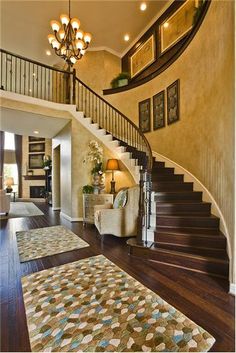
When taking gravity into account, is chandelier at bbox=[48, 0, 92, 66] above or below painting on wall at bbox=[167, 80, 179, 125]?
above

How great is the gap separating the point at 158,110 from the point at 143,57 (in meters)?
2.54

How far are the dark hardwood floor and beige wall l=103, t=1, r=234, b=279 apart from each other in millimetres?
638

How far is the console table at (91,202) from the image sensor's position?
482 centimetres

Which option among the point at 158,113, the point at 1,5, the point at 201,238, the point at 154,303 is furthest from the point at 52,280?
the point at 1,5

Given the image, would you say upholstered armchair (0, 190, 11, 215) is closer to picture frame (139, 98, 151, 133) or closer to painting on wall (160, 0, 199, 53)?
picture frame (139, 98, 151, 133)

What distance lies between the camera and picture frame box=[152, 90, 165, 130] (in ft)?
17.3

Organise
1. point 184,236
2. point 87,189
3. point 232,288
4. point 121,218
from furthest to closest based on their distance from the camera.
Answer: point 87,189 → point 121,218 → point 184,236 → point 232,288

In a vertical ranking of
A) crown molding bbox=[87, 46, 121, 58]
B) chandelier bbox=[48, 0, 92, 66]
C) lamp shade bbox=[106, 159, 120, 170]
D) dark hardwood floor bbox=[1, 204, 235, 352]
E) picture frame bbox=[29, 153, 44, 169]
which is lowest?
dark hardwood floor bbox=[1, 204, 235, 352]

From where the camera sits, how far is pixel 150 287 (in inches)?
85.7

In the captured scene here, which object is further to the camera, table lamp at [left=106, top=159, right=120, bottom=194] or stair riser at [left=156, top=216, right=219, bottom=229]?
table lamp at [left=106, top=159, right=120, bottom=194]

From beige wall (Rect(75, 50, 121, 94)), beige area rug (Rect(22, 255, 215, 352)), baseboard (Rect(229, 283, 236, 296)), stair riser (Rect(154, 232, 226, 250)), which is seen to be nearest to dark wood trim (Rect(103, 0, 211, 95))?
beige wall (Rect(75, 50, 121, 94))

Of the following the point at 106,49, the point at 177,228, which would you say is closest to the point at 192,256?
the point at 177,228

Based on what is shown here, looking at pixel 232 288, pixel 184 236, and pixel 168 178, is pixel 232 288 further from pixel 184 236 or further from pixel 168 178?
pixel 168 178

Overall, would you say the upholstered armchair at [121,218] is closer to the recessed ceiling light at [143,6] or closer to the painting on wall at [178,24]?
the painting on wall at [178,24]
